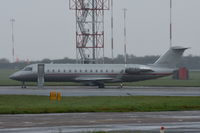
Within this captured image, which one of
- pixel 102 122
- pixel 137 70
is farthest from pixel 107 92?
pixel 102 122

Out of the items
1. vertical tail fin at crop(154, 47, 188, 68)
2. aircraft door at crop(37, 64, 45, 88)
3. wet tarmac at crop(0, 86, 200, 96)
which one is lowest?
wet tarmac at crop(0, 86, 200, 96)

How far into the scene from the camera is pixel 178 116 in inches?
1100

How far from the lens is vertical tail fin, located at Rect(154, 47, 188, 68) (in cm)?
6206

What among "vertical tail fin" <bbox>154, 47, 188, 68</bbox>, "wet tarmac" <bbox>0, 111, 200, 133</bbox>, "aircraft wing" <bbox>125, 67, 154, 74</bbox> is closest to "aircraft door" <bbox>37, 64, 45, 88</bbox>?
"aircraft wing" <bbox>125, 67, 154, 74</bbox>

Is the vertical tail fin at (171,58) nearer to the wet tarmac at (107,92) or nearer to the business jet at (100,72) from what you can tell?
the business jet at (100,72)

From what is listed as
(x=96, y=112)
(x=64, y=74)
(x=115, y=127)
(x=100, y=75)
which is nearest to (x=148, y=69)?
(x=100, y=75)

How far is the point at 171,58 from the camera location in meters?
62.1

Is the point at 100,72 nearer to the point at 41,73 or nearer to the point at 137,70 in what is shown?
the point at 137,70

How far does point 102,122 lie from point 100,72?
36.6m

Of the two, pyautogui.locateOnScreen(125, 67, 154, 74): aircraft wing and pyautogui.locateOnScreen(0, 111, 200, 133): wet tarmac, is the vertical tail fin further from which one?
pyautogui.locateOnScreen(0, 111, 200, 133): wet tarmac

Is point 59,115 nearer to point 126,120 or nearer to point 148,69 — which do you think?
point 126,120

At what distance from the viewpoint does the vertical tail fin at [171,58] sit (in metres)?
62.1

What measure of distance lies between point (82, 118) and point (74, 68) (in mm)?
34149

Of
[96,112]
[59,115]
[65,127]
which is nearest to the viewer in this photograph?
[65,127]
